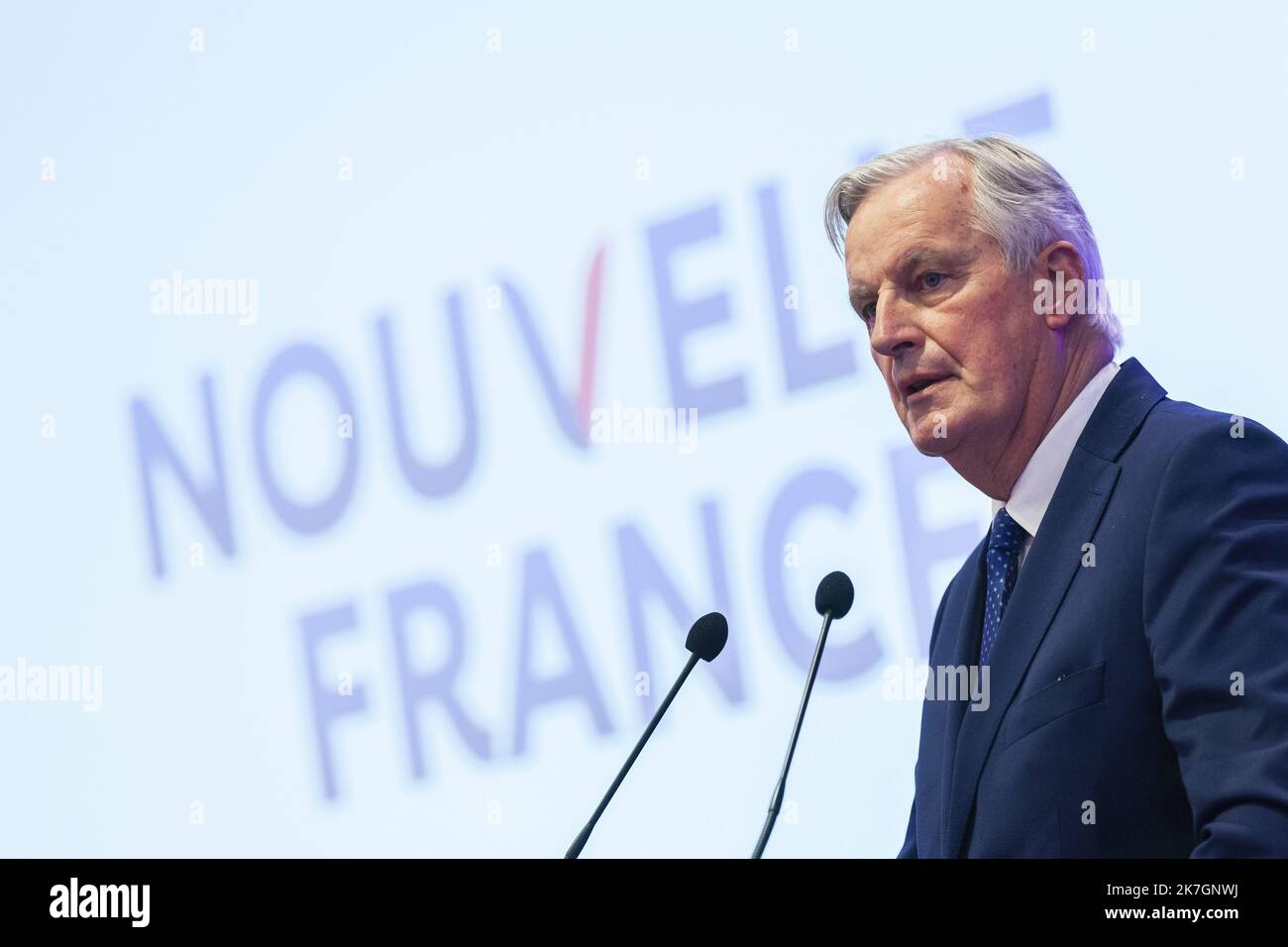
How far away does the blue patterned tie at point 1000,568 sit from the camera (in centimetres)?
209

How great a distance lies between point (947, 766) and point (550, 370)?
5.47 ft

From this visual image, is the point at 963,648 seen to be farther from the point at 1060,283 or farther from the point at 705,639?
the point at 1060,283

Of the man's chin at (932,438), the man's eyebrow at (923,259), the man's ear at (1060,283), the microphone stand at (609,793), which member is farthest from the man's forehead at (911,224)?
the microphone stand at (609,793)

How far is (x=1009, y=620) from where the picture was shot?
1935 millimetres

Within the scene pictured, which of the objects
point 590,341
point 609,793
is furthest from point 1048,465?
point 590,341

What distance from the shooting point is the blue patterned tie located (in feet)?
6.85

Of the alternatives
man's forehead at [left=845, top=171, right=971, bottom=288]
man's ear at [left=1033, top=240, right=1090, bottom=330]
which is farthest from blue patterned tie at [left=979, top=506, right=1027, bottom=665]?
man's forehead at [left=845, top=171, right=971, bottom=288]

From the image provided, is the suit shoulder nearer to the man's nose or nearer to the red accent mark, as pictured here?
the man's nose

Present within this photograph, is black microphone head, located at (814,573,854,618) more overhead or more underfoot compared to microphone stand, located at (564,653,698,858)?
more overhead

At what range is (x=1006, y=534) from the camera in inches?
85.2

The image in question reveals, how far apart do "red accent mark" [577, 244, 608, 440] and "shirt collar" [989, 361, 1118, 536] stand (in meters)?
1.37

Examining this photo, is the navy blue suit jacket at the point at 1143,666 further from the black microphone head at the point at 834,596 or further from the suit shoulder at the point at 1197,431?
the black microphone head at the point at 834,596

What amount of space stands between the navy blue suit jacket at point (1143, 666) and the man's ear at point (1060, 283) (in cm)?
25
